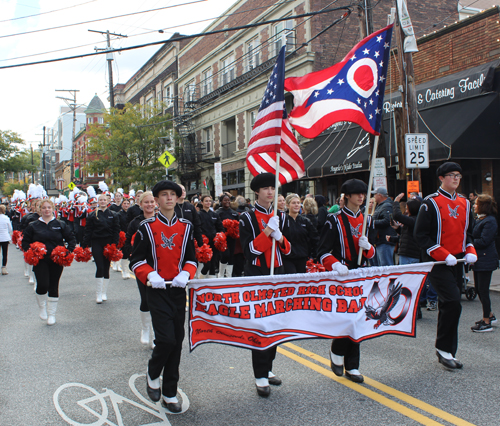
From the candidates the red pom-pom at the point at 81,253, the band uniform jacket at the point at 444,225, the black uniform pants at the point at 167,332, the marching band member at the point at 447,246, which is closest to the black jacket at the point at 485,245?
the marching band member at the point at 447,246

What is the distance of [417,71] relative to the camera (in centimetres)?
1636

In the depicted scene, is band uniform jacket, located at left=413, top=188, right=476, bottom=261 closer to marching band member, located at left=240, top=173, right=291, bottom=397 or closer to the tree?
marching band member, located at left=240, top=173, right=291, bottom=397

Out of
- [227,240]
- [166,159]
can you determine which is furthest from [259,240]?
[166,159]

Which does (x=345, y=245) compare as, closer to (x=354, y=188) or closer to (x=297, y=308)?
(x=354, y=188)

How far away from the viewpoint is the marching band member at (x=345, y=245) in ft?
15.8

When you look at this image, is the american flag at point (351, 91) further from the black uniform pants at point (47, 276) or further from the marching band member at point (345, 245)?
the black uniform pants at point (47, 276)

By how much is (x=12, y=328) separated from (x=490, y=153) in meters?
11.7

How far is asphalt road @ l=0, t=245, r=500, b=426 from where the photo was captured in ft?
13.2

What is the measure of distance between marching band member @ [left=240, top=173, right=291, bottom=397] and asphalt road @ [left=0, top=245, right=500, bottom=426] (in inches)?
9.6

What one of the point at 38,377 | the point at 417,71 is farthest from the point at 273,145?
the point at 417,71

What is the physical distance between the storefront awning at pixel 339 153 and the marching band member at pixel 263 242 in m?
10.9

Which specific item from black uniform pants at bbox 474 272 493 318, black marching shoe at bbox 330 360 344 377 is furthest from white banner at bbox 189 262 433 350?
black uniform pants at bbox 474 272 493 318

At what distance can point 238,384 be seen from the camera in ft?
15.7

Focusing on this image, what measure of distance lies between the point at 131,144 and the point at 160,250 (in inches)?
1245
